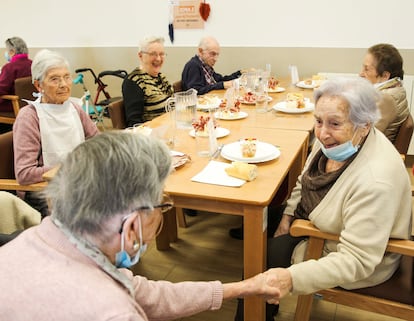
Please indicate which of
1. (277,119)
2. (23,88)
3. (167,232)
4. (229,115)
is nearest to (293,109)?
(277,119)

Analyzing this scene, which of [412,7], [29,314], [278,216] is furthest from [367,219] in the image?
[412,7]

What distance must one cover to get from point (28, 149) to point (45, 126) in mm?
160

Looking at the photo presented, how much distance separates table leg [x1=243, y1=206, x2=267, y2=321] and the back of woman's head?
157 centimetres

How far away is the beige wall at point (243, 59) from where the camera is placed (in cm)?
389

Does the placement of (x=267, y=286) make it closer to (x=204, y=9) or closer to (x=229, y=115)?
(x=229, y=115)

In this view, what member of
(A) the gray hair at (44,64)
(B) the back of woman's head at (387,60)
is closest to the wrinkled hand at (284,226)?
(B) the back of woman's head at (387,60)

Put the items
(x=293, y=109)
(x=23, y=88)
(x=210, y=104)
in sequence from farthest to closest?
(x=23, y=88) → (x=210, y=104) → (x=293, y=109)

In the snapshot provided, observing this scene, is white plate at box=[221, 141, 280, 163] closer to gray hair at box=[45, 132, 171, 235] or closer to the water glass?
the water glass

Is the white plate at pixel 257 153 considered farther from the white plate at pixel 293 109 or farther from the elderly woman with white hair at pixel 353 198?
the white plate at pixel 293 109

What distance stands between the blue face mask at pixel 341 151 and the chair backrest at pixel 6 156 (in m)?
1.55

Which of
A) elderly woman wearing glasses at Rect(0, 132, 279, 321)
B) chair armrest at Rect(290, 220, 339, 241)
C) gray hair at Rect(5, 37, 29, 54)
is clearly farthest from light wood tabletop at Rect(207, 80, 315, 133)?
gray hair at Rect(5, 37, 29, 54)

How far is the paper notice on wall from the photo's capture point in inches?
167

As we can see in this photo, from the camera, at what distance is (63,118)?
217cm

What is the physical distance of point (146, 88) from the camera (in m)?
2.80
